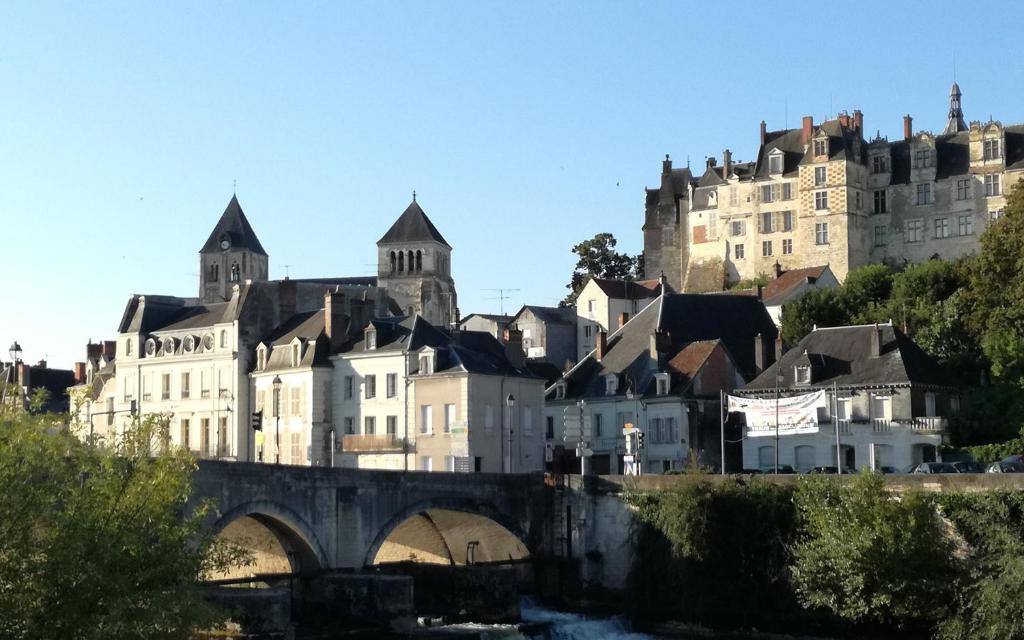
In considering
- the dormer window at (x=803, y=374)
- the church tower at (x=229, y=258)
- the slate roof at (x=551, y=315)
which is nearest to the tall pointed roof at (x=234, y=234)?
the church tower at (x=229, y=258)

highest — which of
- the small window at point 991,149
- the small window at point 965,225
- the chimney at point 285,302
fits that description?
the small window at point 991,149

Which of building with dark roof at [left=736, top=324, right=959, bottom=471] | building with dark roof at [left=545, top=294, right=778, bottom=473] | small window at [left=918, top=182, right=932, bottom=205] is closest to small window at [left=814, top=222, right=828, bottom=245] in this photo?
small window at [left=918, top=182, right=932, bottom=205]

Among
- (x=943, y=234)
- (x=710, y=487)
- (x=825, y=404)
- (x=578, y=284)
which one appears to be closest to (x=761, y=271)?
(x=943, y=234)

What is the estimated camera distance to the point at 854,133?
270 feet

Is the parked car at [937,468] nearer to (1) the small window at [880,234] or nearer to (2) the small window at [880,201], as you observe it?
(1) the small window at [880,234]

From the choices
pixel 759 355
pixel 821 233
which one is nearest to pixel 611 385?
pixel 759 355

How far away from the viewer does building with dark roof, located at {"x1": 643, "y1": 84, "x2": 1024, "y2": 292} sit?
78.8 meters

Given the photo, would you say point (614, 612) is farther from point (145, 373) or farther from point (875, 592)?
point (145, 373)

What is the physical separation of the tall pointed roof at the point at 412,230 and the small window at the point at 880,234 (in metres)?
30.0

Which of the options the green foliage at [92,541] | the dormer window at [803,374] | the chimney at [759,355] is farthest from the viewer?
the chimney at [759,355]

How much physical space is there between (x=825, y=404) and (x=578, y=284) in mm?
47868

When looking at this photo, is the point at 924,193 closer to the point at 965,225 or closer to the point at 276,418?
the point at 965,225

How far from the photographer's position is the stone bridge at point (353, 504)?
3781 cm

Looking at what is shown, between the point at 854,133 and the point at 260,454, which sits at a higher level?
the point at 854,133
